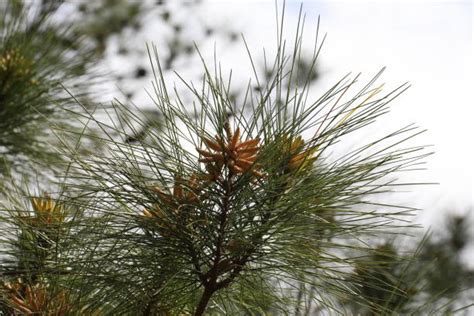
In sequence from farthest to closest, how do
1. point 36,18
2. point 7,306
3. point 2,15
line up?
point 2,15
point 36,18
point 7,306

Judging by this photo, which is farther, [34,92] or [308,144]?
[34,92]

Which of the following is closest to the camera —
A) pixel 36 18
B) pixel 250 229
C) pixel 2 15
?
pixel 250 229

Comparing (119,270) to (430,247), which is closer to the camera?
(119,270)

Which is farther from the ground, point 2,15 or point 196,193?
point 2,15

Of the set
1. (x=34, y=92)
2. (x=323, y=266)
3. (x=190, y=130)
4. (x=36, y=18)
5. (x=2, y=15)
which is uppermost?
(x=2, y=15)

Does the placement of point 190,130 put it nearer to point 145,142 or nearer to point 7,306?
point 145,142

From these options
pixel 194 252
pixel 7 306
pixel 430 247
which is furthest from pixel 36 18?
pixel 430 247

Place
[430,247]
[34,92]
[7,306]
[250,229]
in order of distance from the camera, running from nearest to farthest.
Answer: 1. [250,229]
2. [7,306]
3. [34,92]
4. [430,247]

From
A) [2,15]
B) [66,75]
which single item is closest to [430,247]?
[66,75]

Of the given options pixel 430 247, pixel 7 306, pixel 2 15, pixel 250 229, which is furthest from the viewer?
pixel 430 247

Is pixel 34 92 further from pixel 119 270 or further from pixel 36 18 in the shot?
pixel 119 270
